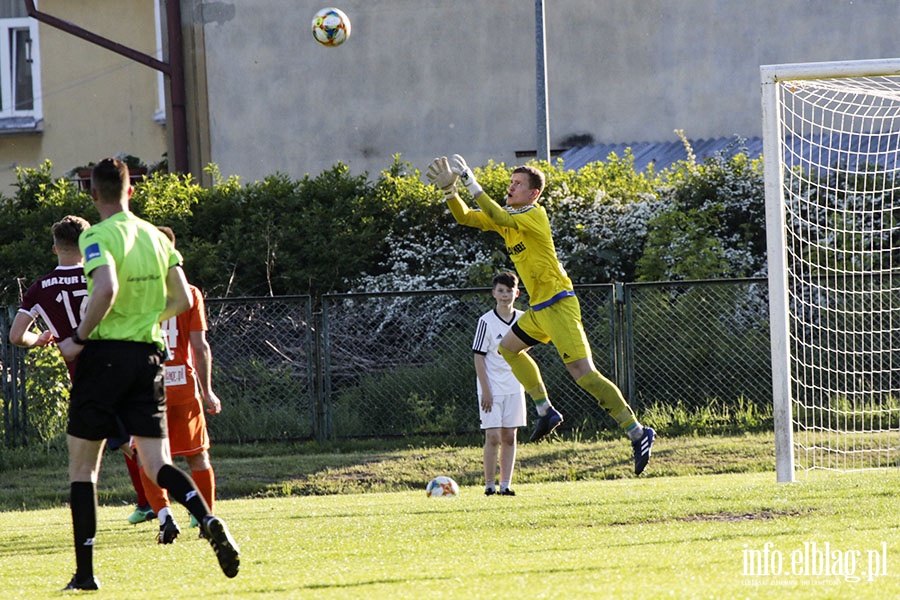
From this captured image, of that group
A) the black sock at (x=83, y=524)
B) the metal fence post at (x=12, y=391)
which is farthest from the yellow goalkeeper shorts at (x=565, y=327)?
the metal fence post at (x=12, y=391)

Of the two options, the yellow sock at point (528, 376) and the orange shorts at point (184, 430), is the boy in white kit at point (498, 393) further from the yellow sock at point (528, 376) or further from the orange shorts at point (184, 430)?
the orange shorts at point (184, 430)

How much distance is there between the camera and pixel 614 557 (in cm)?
648

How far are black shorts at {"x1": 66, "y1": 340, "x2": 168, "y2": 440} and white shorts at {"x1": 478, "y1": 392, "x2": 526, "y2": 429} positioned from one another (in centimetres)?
562

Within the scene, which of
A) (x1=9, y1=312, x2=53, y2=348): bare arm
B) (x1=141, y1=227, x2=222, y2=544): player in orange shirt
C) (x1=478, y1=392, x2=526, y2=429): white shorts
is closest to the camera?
(x1=9, y1=312, x2=53, y2=348): bare arm

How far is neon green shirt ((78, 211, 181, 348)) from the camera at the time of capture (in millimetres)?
5887

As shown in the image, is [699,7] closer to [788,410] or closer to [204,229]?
[204,229]

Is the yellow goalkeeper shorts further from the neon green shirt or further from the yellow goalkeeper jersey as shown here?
the neon green shirt

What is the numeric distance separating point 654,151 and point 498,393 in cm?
1350

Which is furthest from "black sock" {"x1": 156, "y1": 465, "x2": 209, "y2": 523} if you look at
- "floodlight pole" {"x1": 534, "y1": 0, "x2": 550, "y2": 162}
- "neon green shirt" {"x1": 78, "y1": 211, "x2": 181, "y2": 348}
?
"floodlight pole" {"x1": 534, "y1": 0, "x2": 550, "y2": 162}

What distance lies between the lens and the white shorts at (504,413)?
11.4 m

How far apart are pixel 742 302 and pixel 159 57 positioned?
16.6 meters

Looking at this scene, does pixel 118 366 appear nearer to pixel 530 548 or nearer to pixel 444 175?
pixel 530 548

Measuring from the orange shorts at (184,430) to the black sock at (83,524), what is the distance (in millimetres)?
2145

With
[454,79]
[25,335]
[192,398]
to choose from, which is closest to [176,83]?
[454,79]
